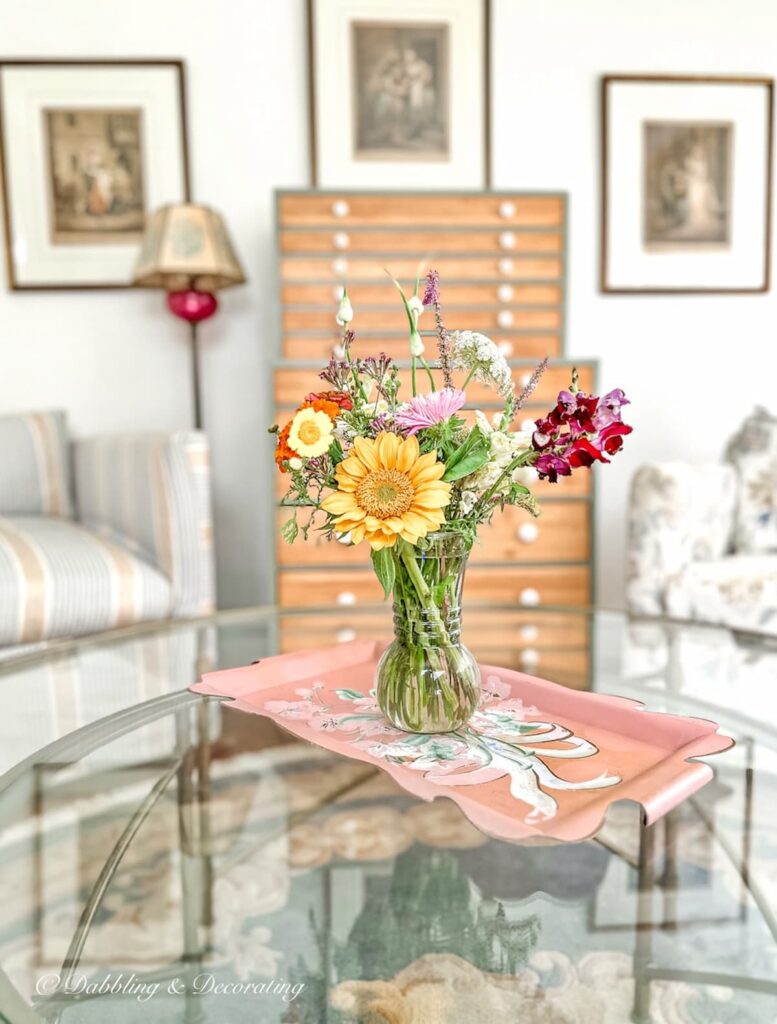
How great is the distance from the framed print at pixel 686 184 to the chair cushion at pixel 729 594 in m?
1.23

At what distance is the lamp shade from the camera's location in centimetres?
229

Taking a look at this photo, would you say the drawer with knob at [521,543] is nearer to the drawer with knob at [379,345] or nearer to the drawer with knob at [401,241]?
the drawer with knob at [379,345]

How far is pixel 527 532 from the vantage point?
7.19 feet

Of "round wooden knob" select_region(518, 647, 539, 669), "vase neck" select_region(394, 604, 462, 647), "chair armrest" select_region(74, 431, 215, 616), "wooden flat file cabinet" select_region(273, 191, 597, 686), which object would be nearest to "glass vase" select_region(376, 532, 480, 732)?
"vase neck" select_region(394, 604, 462, 647)

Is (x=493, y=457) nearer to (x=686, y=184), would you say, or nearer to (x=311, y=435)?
(x=311, y=435)

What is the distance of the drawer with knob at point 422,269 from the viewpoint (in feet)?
7.97

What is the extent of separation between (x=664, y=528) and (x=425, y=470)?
1.40 meters

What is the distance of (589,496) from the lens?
2248 millimetres

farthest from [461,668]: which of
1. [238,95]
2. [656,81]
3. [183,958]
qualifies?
[656,81]

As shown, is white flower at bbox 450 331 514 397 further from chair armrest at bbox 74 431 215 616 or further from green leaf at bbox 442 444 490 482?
chair armrest at bbox 74 431 215 616

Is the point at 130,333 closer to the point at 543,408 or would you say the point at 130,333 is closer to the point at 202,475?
the point at 202,475

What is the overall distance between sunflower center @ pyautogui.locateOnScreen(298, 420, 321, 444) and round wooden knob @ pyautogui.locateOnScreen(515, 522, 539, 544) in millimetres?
1543

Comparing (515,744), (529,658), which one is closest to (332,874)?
(529,658)

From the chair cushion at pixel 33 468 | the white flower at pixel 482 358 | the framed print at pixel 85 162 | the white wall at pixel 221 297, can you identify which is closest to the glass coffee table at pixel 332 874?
the white flower at pixel 482 358
